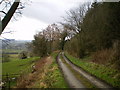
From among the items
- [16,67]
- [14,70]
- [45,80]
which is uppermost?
[45,80]

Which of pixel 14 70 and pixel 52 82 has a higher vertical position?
pixel 52 82

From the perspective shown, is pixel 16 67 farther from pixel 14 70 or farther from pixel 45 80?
pixel 45 80

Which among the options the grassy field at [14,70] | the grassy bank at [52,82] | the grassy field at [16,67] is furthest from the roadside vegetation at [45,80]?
the grassy field at [16,67]

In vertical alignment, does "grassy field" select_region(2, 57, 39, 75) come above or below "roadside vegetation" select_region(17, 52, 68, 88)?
below

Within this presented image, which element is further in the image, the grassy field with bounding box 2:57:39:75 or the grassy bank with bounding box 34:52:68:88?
the grassy field with bounding box 2:57:39:75

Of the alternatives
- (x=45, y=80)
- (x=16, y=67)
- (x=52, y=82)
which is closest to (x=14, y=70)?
(x=16, y=67)

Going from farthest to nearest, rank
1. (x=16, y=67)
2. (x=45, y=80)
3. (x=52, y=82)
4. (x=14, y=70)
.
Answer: (x=16, y=67)
(x=14, y=70)
(x=45, y=80)
(x=52, y=82)

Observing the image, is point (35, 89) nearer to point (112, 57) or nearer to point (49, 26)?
point (112, 57)

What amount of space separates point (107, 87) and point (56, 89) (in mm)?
3558

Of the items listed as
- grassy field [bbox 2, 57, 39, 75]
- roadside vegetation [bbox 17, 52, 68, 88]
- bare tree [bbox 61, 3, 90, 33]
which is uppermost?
bare tree [bbox 61, 3, 90, 33]

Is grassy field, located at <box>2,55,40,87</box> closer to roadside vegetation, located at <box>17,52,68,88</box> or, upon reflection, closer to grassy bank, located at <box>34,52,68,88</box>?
roadside vegetation, located at <box>17,52,68,88</box>

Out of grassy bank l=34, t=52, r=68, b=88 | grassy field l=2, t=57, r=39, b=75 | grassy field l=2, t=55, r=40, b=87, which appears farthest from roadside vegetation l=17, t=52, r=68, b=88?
grassy field l=2, t=57, r=39, b=75

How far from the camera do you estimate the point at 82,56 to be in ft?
94.2

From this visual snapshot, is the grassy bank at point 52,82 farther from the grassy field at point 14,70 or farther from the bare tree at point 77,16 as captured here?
the bare tree at point 77,16
